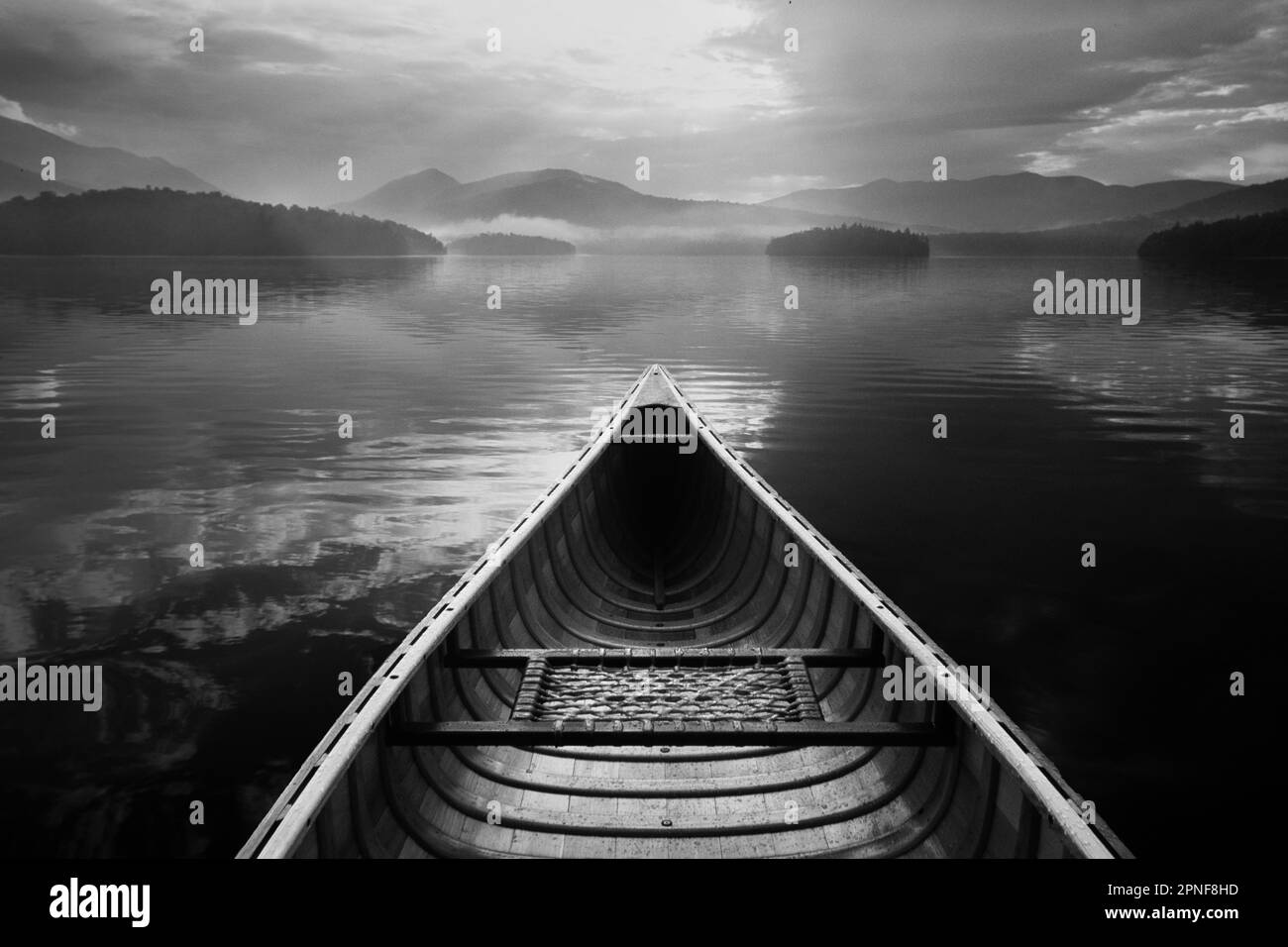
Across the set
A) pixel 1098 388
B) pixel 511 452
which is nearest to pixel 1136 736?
pixel 511 452

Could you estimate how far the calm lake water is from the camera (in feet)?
26.3

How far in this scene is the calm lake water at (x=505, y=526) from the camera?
8023mm

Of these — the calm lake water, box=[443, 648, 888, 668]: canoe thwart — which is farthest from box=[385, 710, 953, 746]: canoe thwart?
the calm lake water

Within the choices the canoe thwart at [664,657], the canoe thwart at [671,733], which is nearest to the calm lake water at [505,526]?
the canoe thwart at [664,657]

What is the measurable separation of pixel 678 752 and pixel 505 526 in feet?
27.6

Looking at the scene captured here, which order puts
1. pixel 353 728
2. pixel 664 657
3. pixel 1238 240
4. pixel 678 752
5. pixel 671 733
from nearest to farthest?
pixel 353 728 → pixel 671 733 → pixel 678 752 → pixel 664 657 → pixel 1238 240

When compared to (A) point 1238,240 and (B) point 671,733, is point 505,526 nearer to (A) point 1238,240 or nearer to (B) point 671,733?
(B) point 671,733

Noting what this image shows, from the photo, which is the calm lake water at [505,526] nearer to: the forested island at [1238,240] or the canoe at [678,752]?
the canoe at [678,752]

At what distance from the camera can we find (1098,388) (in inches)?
1048

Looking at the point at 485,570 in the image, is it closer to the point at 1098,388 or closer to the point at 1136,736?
the point at 1136,736

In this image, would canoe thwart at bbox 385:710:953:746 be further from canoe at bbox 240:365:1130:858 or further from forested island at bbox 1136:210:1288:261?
forested island at bbox 1136:210:1288:261

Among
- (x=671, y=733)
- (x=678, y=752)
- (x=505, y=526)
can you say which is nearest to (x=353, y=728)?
(x=671, y=733)

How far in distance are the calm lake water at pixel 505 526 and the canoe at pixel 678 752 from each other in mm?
2497

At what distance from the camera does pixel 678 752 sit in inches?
249
